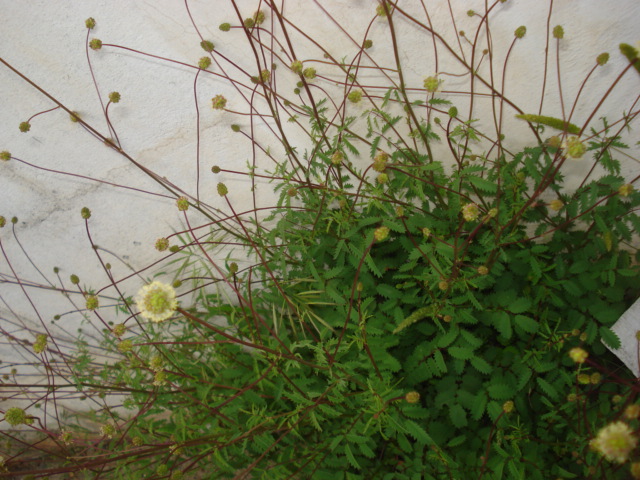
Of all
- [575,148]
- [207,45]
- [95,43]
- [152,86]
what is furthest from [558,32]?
[95,43]

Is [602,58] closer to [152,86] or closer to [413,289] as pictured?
[413,289]

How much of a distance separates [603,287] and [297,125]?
1.35 m

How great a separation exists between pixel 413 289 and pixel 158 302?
0.94 metres

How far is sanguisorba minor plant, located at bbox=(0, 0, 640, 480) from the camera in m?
1.53

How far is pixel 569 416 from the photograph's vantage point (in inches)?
61.4

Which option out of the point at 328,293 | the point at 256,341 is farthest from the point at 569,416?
the point at 256,341

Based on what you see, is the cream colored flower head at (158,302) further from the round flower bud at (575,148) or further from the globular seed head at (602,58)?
the globular seed head at (602,58)

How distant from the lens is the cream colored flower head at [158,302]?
1.17 meters

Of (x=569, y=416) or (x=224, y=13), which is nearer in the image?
(x=569, y=416)

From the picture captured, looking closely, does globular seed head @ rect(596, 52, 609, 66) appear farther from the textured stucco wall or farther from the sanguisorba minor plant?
the textured stucco wall

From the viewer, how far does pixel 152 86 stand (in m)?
1.86

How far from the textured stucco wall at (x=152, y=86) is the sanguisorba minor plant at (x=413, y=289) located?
3 cm

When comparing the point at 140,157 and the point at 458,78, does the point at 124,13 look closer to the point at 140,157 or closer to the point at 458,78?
the point at 140,157

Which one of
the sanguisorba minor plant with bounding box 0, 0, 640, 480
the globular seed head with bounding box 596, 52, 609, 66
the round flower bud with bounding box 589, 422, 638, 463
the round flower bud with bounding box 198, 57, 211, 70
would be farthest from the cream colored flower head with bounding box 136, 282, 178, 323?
the globular seed head with bounding box 596, 52, 609, 66
